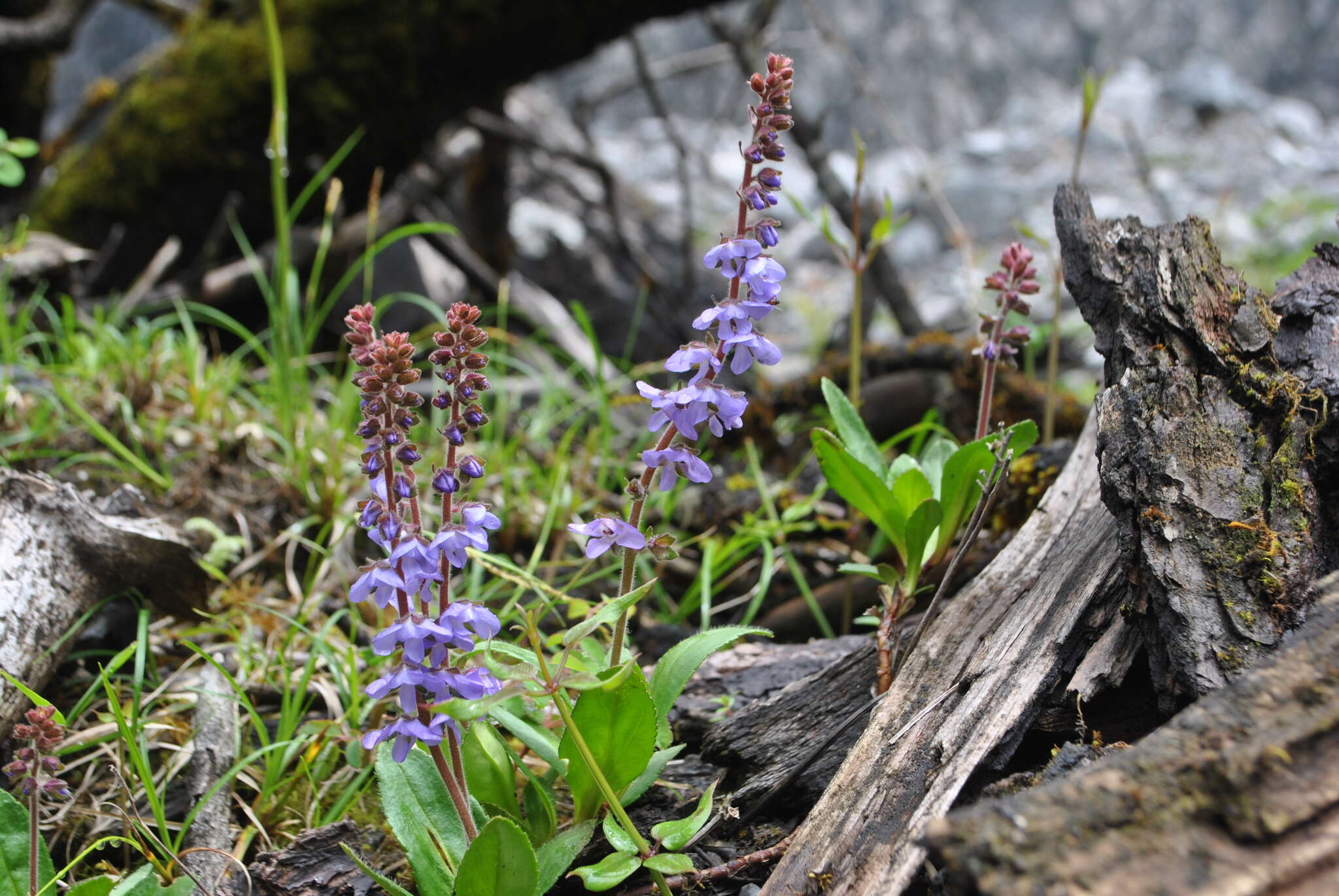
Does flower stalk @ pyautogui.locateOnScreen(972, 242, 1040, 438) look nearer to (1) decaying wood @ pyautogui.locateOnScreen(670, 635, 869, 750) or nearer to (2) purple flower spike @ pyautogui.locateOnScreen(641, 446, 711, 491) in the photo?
(1) decaying wood @ pyautogui.locateOnScreen(670, 635, 869, 750)

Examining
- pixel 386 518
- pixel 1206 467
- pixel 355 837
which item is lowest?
pixel 355 837

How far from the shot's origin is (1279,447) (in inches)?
67.7

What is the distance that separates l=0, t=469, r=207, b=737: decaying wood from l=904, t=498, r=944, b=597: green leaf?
1847 millimetres

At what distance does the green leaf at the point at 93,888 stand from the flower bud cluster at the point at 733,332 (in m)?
1.00

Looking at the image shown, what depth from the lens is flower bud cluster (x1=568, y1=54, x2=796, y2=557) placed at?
59.9 inches

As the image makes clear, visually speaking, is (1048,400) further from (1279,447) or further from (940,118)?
(940,118)

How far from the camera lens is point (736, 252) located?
154 cm

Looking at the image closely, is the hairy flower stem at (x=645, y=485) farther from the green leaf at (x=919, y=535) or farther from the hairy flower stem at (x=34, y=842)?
the hairy flower stem at (x=34, y=842)

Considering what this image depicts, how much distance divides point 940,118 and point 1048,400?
1998cm

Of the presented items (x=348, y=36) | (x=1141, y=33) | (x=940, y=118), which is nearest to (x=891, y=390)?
(x=348, y=36)

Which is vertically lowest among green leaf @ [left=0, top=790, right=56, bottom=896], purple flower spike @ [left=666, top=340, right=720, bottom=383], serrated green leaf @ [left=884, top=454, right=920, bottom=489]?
green leaf @ [left=0, top=790, right=56, bottom=896]

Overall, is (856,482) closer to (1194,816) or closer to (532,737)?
(532,737)

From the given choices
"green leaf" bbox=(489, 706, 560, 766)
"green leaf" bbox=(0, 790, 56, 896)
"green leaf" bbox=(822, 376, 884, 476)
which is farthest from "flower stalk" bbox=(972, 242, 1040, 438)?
"green leaf" bbox=(0, 790, 56, 896)

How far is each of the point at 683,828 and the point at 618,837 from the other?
122 mm
